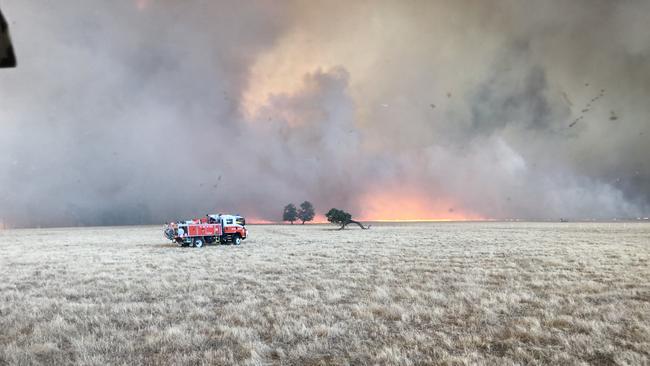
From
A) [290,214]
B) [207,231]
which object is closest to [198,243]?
[207,231]

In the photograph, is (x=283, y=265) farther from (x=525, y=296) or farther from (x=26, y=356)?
(x=26, y=356)

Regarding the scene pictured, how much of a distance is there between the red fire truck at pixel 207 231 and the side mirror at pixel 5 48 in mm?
33091

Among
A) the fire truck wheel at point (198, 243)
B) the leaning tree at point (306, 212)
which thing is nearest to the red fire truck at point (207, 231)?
the fire truck wheel at point (198, 243)

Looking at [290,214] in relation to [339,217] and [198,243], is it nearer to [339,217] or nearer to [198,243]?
[339,217]

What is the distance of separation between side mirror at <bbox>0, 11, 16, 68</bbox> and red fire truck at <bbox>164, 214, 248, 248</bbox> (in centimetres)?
3309

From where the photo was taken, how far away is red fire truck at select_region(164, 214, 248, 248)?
33.7 meters

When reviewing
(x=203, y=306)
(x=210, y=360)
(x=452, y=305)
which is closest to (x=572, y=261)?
(x=452, y=305)

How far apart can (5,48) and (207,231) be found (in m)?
34.4

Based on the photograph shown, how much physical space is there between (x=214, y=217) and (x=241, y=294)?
25365mm

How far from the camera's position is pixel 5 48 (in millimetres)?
2400

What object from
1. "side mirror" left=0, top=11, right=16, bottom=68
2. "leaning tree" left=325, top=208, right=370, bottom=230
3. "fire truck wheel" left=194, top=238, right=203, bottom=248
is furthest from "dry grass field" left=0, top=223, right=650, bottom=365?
"leaning tree" left=325, top=208, right=370, bottom=230

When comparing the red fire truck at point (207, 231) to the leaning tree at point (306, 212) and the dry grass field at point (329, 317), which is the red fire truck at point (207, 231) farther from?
the leaning tree at point (306, 212)

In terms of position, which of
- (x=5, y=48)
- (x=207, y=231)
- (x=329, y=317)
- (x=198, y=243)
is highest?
(x=5, y=48)

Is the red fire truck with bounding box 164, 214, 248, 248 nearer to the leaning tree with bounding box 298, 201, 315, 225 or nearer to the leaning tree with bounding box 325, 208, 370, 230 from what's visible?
the leaning tree with bounding box 325, 208, 370, 230
